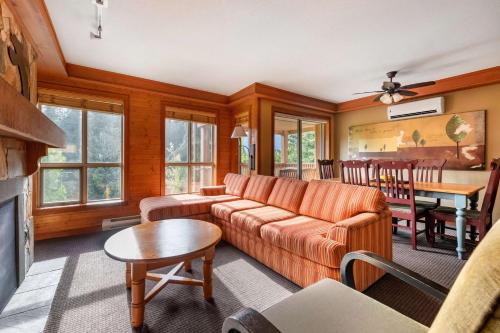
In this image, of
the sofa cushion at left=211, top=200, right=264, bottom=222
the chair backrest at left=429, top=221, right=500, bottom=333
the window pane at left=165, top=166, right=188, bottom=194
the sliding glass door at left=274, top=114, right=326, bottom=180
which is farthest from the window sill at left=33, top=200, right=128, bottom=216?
the chair backrest at left=429, top=221, right=500, bottom=333

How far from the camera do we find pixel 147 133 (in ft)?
13.0

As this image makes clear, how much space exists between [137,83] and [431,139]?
17.6 ft

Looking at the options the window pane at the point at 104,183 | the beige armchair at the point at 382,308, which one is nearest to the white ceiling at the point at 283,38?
the window pane at the point at 104,183

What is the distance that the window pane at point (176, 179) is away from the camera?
14.0 ft

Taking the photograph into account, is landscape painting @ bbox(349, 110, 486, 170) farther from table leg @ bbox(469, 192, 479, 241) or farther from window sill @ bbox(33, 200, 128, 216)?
window sill @ bbox(33, 200, 128, 216)

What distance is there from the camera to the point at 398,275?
1.04 metres

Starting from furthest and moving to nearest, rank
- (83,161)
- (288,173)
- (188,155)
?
(288,173) < (188,155) < (83,161)

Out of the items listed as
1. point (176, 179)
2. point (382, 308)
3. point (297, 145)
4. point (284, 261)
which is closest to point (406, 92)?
point (297, 145)

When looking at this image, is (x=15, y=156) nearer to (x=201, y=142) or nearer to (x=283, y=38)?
(x=283, y=38)

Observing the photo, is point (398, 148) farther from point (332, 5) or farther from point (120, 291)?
point (120, 291)

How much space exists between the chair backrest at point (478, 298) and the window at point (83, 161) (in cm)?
411

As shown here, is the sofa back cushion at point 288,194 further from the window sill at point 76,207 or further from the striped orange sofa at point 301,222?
the window sill at point 76,207

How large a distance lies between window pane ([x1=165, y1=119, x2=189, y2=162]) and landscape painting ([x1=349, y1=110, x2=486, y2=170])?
389 centimetres

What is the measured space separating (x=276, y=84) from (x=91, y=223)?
12.7ft
